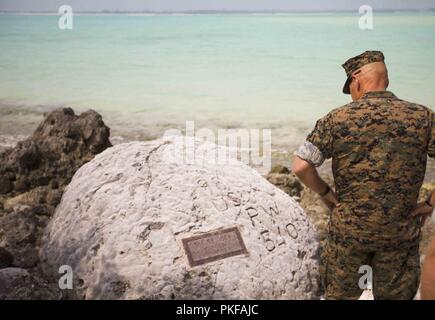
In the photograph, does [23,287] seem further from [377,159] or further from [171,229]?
[377,159]

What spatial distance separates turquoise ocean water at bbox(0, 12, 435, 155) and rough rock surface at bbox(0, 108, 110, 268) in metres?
5.69

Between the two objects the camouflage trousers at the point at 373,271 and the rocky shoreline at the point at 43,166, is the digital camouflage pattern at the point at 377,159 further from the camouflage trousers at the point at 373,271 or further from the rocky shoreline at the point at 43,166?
the rocky shoreline at the point at 43,166

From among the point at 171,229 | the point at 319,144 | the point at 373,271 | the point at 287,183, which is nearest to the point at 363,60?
the point at 319,144

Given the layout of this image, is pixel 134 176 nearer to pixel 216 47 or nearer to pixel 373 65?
pixel 373 65

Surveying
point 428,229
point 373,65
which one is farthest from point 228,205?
point 428,229

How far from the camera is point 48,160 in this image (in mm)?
6207

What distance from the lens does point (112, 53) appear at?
1184 inches

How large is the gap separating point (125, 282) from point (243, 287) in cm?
91

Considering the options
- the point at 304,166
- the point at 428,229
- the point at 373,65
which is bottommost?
the point at 428,229

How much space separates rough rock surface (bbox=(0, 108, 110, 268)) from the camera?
18.9 ft

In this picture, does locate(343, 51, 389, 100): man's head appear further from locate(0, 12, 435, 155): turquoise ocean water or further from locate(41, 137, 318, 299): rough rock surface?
locate(0, 12, 435, 155): turquoise ocean water

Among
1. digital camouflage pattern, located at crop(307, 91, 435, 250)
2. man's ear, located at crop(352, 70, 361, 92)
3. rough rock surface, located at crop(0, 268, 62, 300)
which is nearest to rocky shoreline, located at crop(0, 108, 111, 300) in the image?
rough rock surface, located at crop(0, 268, 62, 300)

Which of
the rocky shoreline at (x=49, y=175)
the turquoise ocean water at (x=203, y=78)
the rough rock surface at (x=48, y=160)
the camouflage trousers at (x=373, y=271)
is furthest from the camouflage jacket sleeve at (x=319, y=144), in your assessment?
the turquoise ocean water at (x=203, y=78)

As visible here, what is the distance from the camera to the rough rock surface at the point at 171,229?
3859 mm
